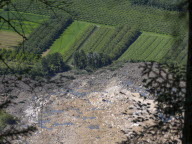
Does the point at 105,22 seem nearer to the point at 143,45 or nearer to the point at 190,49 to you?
the point at 143,45

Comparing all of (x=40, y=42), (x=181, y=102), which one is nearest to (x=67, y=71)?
(x=40, y=42)

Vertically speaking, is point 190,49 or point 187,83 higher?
point 190,49

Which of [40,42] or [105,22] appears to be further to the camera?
[105,22]

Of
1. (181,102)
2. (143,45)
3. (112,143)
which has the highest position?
(181,102)

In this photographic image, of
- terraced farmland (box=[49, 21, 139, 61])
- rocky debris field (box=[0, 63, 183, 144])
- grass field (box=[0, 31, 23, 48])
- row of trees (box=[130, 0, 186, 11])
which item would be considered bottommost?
rocky debris field (box=[0, 63, 183, 144])

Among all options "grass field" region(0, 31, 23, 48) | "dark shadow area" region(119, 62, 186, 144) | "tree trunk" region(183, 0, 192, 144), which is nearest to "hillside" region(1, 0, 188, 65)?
"grass field" region(0, 31, 23, 48)

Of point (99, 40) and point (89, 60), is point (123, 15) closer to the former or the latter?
point (99, 40)

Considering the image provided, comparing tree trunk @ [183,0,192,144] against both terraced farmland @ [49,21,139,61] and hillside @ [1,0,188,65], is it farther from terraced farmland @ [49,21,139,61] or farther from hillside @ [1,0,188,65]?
terraced farmland @ [49,21,139,61]
